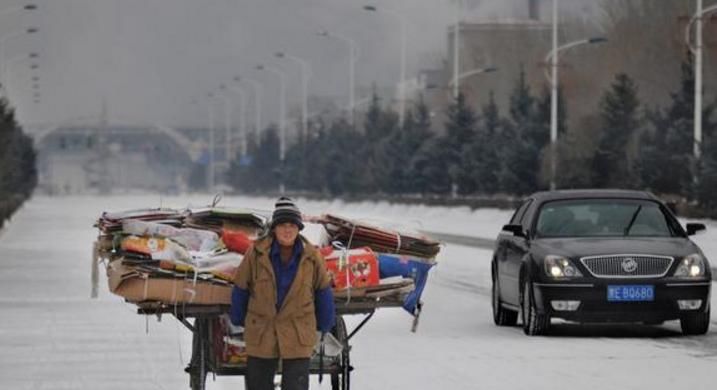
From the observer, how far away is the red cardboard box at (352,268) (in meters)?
12.2

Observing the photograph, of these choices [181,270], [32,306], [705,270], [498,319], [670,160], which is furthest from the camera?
[670,160]

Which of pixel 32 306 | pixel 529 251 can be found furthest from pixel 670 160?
pixel 529 251

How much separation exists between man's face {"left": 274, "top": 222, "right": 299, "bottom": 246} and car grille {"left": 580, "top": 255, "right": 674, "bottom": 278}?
31.5 ft

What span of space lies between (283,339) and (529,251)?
1024cm

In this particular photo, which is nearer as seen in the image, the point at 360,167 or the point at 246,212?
the point at 246,212

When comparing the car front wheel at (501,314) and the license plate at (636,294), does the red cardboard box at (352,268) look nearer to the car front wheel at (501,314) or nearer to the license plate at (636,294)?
the license plate at (636,294)

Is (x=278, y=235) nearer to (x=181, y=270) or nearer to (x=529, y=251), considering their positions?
(x=181, y=270)

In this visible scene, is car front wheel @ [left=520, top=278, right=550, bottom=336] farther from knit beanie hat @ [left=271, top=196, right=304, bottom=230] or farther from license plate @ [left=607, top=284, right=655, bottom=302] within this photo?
knit beanie hat @ [left=271, top=196, right=304, bottom=230]

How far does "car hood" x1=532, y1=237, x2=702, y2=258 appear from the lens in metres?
20.1

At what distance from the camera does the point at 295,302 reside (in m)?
10.8

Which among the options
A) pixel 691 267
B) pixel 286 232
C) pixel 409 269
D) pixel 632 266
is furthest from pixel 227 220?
pixel 691 267

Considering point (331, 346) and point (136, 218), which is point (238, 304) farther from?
point (136, 218)

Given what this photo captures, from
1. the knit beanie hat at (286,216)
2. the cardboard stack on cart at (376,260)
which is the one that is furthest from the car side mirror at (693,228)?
the knit beanie hat at (286,216)

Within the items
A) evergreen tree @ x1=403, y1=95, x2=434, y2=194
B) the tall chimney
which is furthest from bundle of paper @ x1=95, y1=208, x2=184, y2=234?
the tall chimney
